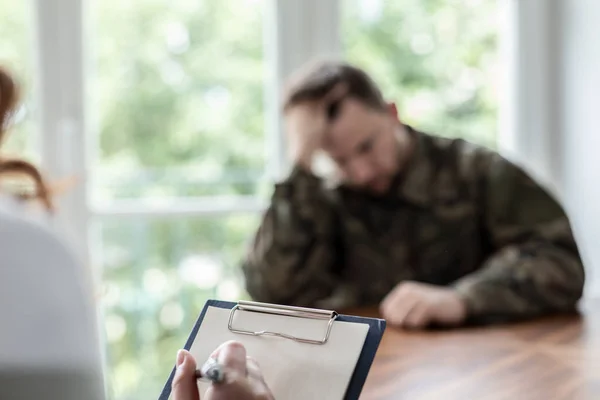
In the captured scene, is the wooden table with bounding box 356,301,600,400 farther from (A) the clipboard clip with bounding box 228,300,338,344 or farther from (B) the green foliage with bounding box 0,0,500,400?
(B) the green foliage with bounding box 0,0,500,400

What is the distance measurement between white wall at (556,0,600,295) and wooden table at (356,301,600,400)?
1.03m

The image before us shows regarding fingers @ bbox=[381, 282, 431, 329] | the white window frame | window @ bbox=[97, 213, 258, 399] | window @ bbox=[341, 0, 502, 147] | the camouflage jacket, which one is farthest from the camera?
window @ bbox=[341, 0, 502, 147]

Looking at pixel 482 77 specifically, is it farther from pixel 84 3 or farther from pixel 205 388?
pixel 205 388

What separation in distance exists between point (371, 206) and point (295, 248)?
0.72 feet

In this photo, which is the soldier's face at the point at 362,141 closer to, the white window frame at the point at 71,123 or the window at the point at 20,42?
the white window frame at the point at 71,123

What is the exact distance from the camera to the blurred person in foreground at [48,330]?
51 centimetres

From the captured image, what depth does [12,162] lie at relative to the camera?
1.10 m

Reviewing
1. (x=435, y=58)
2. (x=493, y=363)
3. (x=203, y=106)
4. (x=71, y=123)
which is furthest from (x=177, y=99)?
(x=493, y=363)

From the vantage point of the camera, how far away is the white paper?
570 mm

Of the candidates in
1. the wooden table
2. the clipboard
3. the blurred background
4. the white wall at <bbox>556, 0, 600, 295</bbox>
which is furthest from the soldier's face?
the clipboard

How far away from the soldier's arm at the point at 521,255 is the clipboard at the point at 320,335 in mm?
903

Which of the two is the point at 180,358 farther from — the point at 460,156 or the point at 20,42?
the point at 20,42

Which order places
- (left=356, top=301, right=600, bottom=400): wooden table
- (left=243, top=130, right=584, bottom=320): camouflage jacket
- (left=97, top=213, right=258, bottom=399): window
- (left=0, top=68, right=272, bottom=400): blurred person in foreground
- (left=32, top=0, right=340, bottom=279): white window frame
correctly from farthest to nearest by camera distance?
(left=97, top=213, right=258, bottom=399): window → (left=32, top=0, right=340, bottom=279): white window frame → (left=243, top=130, right=584, bottom=320): camouflage jacket → (left=356, top=301, right=600, bottom=400): wooden table → (left=0, top=68, right=272, bottom=400): blurred person in foreground

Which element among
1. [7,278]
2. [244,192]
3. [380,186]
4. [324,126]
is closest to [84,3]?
[244,192]
